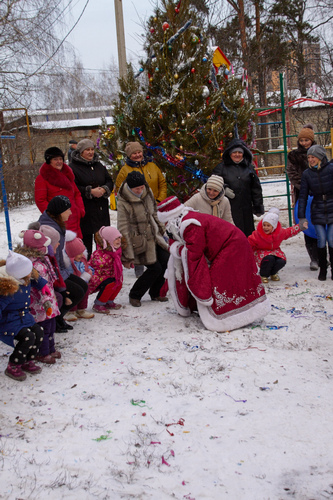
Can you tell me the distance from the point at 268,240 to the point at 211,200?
4.55 ft

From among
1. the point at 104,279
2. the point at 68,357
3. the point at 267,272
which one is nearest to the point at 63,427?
the point at 68,357

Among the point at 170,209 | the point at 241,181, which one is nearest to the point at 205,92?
the point at 241,181

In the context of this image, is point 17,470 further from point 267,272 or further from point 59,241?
point 267,272

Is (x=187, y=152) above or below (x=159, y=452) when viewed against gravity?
above

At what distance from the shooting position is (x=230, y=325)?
4.79 meters

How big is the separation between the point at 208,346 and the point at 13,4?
342 inches

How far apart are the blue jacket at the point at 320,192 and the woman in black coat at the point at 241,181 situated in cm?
60

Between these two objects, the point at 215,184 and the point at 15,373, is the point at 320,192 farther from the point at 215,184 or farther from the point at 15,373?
the point at 15,373

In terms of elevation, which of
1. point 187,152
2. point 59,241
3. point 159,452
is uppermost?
point 187,152

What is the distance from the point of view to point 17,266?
3.75 m

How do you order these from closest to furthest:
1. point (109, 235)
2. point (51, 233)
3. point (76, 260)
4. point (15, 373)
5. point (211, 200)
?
point (15, 373) → point (51, 233) → point (76, 260) → point (109, 235) → point (211, 200)

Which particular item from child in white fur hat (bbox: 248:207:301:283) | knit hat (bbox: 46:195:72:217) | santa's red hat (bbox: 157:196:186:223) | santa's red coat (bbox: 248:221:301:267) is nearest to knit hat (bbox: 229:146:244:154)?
child in white fur hat (bbox: 248:207:301:283)

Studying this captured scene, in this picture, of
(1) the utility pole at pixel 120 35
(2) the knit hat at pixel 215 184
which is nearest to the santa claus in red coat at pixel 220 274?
(2) the knit hat at pixel 215 184

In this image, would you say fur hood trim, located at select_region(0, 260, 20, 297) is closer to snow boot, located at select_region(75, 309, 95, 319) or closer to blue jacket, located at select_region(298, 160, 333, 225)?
snow boot, located at select_region(75, 309, 95, 319)
